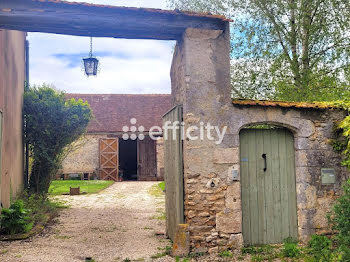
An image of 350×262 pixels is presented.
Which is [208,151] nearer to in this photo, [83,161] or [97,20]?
[97,20]

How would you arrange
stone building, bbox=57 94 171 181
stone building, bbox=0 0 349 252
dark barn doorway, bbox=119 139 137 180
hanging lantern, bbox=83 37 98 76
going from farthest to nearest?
dark barn doorway, bbox=119 139 137 180, stone building, bbox=57 94 171 181, hanging lantern, bbox=83 37 98 76, stone building, bbox=0 0 349 252

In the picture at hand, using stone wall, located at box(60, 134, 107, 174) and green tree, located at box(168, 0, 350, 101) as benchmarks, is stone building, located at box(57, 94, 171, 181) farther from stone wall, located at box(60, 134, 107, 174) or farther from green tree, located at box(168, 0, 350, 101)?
green tree, located at box(168, 0, 350, 101)

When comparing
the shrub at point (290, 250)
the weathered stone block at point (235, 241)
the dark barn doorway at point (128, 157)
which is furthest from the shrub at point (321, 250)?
the dark barn doorway at point (128, 157)

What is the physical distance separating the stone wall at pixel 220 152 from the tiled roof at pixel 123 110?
15106 mm

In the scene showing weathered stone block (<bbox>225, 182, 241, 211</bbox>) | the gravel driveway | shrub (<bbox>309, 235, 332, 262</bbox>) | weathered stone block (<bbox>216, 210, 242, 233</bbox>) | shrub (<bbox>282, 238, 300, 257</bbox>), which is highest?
weathered stone block (<bbox>225, 182, 241, 211</bbox>)

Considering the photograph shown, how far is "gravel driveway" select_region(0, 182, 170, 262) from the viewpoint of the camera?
5965 mm

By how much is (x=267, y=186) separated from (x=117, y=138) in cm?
1502

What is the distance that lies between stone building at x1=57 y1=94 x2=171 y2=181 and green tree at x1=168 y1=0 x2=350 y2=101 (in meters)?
9.18

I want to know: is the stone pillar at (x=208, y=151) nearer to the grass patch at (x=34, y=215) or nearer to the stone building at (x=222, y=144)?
the stone building at (x=222, y=144)

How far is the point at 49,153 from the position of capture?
421 inches

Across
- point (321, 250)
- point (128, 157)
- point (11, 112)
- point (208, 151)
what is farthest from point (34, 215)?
point (128, 157)

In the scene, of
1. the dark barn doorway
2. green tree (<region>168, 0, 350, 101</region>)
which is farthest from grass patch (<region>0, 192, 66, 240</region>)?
the dark barn doorway

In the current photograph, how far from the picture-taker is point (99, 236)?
7410mm

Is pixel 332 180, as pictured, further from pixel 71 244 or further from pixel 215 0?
pixel 215 0
